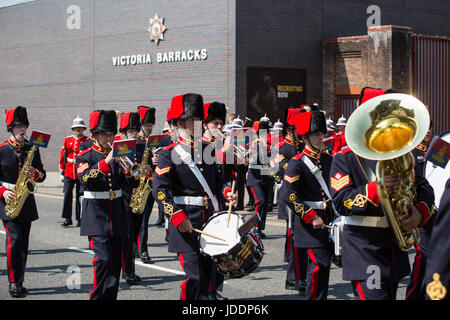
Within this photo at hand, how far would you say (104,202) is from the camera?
24.5ft

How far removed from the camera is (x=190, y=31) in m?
23.5

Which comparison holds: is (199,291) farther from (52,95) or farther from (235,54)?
(52,95)

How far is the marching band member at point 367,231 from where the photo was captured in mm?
5152

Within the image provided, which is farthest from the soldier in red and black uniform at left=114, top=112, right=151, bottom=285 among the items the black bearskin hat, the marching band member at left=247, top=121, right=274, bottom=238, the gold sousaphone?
the gold sousaphone

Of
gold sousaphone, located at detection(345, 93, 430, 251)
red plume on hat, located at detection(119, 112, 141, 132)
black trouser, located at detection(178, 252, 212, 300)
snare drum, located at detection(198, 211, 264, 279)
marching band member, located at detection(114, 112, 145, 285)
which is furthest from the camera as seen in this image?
red plume on hat, located at detection(119, 112, 141, 132)

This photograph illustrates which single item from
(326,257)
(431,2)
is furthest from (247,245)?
(431,2)

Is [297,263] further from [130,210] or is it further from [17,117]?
[17,117]

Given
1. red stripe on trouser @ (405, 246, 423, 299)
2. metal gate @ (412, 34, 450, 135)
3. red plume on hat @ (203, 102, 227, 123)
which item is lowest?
red stripe on trouser @ (405, 246, 423, 299)

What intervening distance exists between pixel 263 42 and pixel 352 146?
18.6 metres

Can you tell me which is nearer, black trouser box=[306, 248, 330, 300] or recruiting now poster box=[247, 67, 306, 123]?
black trouser box=[306, 248, 330, 300]

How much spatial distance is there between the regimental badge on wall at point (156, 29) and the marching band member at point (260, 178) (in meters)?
11.3

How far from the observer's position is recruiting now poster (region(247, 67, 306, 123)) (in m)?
22.7

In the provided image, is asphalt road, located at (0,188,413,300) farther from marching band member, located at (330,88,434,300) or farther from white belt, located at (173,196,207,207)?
marching band member, located at (330,88,434,300)

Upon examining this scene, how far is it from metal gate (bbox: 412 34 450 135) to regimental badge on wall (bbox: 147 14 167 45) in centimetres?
878
